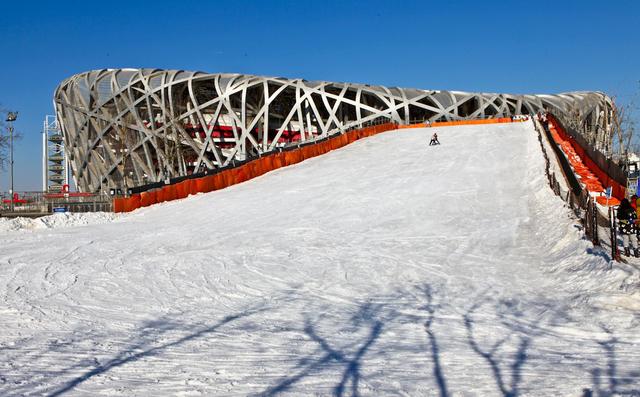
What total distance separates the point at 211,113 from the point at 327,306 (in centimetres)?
6279

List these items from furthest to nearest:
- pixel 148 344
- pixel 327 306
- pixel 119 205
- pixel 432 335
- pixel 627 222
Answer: pixel 119 205 → pixel 627 222 → pixel 327 306 → pixel 432 335 → pixel 148 344

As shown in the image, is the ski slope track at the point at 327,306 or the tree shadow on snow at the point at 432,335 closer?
the tree shadow on snow at the point at 432,335

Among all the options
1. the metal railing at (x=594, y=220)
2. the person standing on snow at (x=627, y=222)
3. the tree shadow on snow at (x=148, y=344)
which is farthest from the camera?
the person standing on snow at (x=627, y=222)

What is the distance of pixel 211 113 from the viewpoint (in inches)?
2687

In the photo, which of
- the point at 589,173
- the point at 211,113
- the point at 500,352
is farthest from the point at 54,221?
the point at 211,113

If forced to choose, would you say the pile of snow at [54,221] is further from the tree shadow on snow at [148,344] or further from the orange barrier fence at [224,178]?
the tree shadow on snow at [148,344]

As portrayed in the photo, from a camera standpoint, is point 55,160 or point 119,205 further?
point 55,160

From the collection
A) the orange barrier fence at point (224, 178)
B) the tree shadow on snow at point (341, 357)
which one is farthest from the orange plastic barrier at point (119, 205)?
the tree shadow on snow at point (341, 357)

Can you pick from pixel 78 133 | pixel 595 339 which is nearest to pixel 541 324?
pixel 595 339

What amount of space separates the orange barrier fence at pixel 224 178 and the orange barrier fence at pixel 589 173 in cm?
1252

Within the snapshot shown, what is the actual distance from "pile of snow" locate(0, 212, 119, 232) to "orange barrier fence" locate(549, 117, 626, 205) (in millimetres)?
14612

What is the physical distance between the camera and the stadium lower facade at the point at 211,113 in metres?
64.8

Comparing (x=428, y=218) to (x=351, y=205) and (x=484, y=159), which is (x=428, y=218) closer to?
(x=351, y=205)

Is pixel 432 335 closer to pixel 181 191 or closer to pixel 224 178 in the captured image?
pixel 181 191
